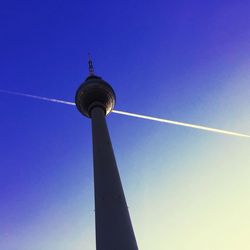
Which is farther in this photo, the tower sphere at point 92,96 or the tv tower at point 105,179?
the tower sphere at point 92,96

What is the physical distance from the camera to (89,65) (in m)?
A: 79.1

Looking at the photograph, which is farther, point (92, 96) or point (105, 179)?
point (92, 96)

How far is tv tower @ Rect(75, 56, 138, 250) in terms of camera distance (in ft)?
128

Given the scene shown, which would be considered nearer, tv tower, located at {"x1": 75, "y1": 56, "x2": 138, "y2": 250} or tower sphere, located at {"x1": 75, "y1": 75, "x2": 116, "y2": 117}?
tv tower, located at {"x1": 75, "y1": 56, "x2": 138, "y2": 250}

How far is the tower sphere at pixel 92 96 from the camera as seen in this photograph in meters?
64.5

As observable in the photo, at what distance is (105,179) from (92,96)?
22.2 meters

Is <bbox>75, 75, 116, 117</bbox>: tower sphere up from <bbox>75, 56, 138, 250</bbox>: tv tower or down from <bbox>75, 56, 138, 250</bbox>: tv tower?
up

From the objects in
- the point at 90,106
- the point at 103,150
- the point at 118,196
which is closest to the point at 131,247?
the point at 118,196

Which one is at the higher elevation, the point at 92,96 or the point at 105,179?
the point at 92,96

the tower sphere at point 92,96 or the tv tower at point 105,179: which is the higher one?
the tower sphere at point 92,96

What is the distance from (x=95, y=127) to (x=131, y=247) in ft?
77.5

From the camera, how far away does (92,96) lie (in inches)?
2547

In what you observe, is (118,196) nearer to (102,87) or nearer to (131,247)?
(131,247)

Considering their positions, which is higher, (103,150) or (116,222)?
(103,150)
